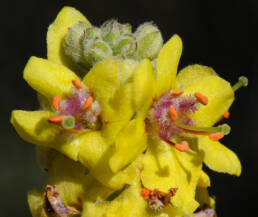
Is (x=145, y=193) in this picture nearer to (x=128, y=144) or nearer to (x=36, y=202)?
(x=128, y=144)

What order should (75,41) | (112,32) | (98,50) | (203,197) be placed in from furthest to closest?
(203,197)
(75,41)
(112,32)
(98,50)

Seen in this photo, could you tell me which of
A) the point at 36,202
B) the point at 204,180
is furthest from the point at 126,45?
the point at 36,202

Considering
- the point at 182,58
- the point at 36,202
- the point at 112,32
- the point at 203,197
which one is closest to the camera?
the point at 112,32

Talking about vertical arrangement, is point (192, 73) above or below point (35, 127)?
above

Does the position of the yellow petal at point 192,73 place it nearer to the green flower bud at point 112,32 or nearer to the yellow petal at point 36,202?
the green flower bud at point 112,32

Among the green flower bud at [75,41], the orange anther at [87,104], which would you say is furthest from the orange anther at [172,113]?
the green flower bud at [75,41]

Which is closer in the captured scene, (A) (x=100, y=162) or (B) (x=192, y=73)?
(A) (x=100, y=162)

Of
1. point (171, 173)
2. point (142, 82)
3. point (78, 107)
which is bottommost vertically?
point (171, 173)

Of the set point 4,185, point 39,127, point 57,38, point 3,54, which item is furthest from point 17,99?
point 39,127

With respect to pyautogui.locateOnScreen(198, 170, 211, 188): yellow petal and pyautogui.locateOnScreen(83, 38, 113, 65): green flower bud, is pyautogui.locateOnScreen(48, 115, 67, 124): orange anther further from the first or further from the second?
pyautogui.locateOnScreen(198, 170, 211, 188): yellow petal
